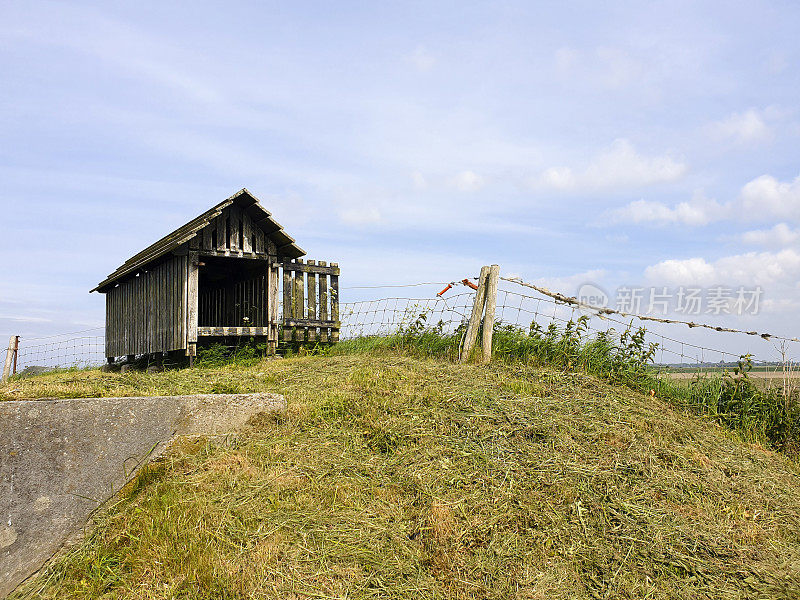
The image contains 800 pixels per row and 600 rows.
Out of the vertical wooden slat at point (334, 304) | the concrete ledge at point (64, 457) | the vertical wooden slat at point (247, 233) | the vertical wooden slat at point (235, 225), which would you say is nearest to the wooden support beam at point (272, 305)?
the vertical wooden slat at point (247, 233)

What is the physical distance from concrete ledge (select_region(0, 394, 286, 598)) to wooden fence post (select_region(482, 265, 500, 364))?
389 centimetres

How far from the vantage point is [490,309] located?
8422 mm

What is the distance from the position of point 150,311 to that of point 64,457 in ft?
25.5

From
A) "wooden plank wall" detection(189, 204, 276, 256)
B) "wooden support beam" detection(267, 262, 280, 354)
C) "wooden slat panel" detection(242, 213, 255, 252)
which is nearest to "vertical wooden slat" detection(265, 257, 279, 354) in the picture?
"wooden support beam" detection(267, 262, 280, 354)

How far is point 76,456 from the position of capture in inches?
207

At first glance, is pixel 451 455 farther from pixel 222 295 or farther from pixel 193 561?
pixel 222 295

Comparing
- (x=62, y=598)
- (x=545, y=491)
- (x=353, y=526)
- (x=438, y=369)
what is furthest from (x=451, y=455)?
(x=62, y=598)

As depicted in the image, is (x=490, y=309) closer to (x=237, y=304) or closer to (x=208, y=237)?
(x=208, y=237)

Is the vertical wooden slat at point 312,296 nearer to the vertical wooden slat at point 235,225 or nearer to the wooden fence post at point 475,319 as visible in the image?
the vertical wooden slat at point 235,225

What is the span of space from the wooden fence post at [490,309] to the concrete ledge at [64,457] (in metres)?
3.89

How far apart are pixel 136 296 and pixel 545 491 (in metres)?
11.2

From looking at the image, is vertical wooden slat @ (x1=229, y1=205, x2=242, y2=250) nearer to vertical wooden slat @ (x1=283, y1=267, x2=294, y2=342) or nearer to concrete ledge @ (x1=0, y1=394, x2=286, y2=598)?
vertical wooden slat @ (x1=283, y1=267, x2=294, y2=342)

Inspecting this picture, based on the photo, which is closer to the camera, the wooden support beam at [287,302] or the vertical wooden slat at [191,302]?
the vertical wooden slat at [191,302]

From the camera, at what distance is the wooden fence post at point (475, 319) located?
8406 millimetres
